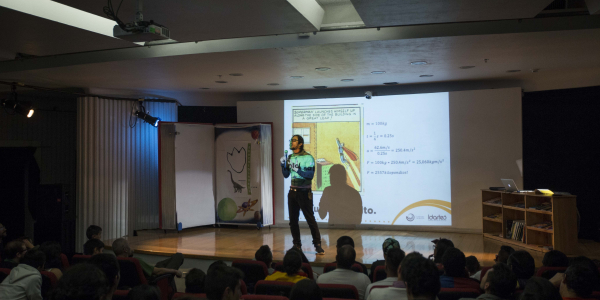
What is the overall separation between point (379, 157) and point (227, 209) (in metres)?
3.16

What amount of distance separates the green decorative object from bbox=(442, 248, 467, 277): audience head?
6502mm

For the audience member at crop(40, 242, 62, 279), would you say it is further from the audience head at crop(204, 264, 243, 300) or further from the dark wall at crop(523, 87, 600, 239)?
the dark wall at crop(523, 87, 600, 239)

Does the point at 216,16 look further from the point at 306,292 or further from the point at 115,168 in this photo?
the point at 115,168

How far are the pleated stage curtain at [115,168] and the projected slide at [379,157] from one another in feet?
8.99

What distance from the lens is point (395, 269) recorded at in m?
3.07

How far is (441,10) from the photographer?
13.9 ft

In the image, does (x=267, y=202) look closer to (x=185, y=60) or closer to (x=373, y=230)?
(x=373, y=230)

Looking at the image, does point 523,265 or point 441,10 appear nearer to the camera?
point 523,265

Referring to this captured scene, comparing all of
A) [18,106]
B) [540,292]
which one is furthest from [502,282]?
[18,106]

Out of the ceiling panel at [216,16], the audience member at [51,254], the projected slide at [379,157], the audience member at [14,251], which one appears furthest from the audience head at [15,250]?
the projected slide at [379,157]

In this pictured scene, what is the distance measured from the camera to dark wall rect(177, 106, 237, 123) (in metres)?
9.56

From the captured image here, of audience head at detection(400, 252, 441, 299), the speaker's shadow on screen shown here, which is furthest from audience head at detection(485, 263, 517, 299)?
the speaker's shadow on screen

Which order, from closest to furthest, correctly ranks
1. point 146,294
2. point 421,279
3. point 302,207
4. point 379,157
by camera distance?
1. point 421,279
2. point 146,294
3. point 302,207
4. point 379,157

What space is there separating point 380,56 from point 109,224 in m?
5.73
